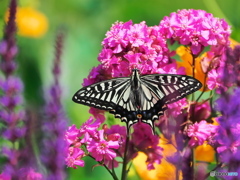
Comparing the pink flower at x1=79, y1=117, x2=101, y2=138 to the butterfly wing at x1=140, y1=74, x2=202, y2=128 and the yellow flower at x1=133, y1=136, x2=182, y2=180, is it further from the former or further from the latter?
the yellow flower at x1=133, y1=136, x2=182, y2=180

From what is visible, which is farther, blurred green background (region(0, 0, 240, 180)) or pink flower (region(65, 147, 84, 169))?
blurred green background (region(0, 0, 240, 180))

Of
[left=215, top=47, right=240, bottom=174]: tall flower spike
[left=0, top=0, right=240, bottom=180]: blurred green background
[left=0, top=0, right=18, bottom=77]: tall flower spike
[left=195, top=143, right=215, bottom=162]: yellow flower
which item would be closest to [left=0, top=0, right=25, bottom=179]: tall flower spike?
[left=0, top=0, right=18, bottom=77]: tall flower spike

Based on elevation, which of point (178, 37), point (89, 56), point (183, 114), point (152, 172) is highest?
point (89, 56)

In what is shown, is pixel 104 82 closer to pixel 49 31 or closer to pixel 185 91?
pixel 185 91

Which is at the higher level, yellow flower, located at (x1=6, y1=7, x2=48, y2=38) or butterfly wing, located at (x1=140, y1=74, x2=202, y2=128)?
yellow flower, located at (x1=6, y1=7, x2=48, y2=38)

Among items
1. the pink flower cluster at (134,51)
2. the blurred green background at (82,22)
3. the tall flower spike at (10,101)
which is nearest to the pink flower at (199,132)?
the pink flower cluster at (134,51)

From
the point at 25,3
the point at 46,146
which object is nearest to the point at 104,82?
the point at 46,146
